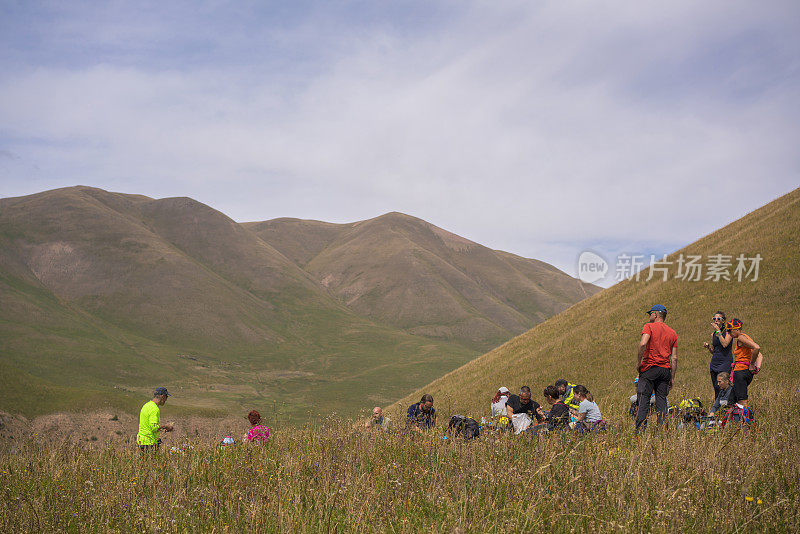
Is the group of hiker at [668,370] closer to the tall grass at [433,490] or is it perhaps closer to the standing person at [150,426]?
the tall grass at [433,490]

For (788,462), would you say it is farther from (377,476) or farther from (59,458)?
(59,458)

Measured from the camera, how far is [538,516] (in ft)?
11.8

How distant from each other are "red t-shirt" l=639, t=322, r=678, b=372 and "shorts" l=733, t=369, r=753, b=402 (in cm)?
144

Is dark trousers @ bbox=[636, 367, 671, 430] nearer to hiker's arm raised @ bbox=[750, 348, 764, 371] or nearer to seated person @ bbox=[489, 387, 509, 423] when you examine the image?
hiker's arm raised @ bbox=[750, 348, 764, 371]

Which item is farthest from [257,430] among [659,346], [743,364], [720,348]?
[720,348]

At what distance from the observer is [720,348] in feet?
30.8

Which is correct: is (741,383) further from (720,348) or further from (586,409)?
(586,409)

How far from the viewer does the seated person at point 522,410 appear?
951cm

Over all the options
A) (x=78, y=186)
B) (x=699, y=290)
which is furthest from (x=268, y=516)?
(x=78, y=186)

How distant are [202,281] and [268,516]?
486 ft

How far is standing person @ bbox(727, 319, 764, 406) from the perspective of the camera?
8.38m

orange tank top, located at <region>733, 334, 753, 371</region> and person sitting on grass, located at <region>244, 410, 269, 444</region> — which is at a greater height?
orange tank top, located at <region>733, 334, 753, 371</region>

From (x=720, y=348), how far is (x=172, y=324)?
414ft

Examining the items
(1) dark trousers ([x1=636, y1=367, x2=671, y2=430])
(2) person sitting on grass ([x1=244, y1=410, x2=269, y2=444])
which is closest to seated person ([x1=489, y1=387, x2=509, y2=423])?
(1) dark trousers ([x1=636, y1=367, x2=671, y2=430])
